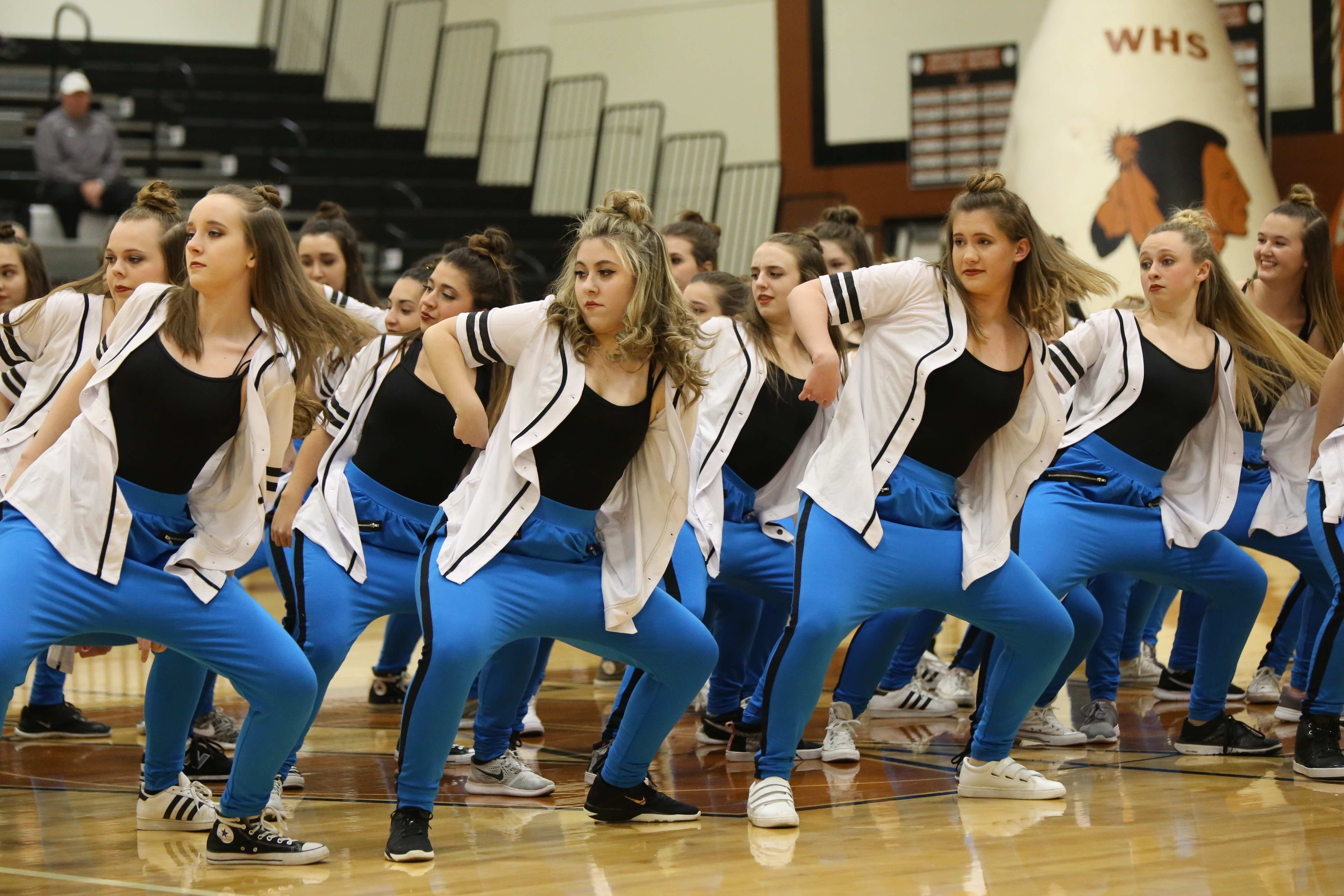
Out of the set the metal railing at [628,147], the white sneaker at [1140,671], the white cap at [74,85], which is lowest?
the white sneaker at [1140,671]

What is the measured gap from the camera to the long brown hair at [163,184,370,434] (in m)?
3.30

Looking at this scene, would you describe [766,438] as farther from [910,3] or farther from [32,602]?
[910,3]

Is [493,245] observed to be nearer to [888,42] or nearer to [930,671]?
[930,671]

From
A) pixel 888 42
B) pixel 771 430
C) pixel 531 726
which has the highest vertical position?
pixel 888 42

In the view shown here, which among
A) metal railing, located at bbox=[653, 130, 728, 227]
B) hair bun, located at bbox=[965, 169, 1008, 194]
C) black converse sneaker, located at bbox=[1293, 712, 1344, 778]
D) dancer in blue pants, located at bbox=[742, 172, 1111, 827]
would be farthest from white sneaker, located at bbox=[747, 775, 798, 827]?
metal railing, located at bbox=[653, 130, 728, 227]

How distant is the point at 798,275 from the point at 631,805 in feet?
5.64

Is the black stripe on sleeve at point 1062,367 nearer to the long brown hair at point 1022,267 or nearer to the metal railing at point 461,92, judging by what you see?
Result: the long brown hair at point 1022,267

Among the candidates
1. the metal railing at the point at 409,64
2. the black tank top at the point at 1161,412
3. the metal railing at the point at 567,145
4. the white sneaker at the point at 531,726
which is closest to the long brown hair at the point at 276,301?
the white sneaker at the point at 531,726

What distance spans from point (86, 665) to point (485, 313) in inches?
162

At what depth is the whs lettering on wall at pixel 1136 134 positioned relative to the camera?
29.8ft

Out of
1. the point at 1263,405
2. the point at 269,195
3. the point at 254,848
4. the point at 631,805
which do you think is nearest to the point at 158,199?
the point at 269,195

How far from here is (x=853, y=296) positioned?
12.1 feet

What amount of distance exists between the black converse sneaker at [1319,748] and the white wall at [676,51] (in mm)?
9403

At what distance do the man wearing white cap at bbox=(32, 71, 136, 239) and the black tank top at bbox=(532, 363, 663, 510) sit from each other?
7.60 m
